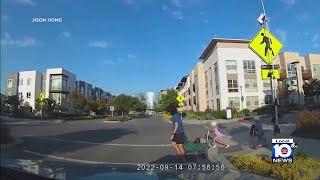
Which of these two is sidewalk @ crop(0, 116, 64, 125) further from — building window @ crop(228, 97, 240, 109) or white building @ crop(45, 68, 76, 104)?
building window @ crop(228, 97, 240, 109)

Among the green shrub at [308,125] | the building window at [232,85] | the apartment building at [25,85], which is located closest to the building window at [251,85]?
the building window at [232,85]

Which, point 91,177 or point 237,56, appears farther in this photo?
point 237,56

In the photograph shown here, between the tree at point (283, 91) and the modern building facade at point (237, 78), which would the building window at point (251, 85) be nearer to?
the modern building facade at point (237, 78)

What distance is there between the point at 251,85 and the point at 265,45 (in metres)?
54.6

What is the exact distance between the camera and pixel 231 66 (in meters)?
61.8

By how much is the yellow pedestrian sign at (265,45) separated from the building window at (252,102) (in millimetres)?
52928

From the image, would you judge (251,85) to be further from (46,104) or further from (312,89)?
(46,104)

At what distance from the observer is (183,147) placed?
1005 cm

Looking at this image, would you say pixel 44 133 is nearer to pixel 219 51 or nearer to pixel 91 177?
pixel 91 177

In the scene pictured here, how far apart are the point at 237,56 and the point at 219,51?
3656mm

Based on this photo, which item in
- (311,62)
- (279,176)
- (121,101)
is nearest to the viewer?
(279,176)

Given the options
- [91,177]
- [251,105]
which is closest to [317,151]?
[91,177]

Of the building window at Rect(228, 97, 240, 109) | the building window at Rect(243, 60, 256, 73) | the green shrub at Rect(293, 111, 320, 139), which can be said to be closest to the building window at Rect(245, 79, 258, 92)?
the building window at Rect(243, 60, 256, 73)

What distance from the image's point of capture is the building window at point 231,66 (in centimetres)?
6125
